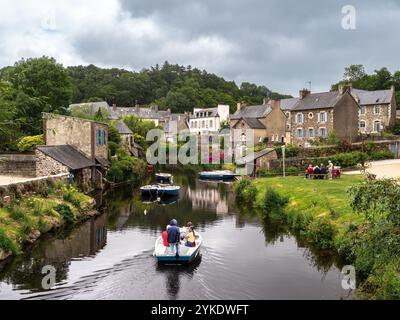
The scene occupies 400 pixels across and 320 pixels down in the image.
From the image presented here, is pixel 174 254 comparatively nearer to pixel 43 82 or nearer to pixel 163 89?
pixel 43 82

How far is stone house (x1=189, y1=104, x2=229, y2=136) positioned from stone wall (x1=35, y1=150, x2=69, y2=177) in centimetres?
6091

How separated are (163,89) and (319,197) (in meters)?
130

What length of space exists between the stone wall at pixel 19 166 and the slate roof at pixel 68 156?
1.60 m

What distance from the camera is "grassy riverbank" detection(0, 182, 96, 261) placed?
63.0ft

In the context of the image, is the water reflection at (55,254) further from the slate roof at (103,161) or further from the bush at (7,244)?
the slate roof at (103,161)

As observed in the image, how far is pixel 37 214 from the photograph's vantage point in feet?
75.8

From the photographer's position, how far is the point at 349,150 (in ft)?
157

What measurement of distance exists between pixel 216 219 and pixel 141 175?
90.9 ft

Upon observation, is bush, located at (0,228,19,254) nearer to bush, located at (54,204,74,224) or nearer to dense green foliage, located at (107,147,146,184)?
bush, located at (54,204,74,224)

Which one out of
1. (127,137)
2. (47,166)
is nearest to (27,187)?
(47,166)

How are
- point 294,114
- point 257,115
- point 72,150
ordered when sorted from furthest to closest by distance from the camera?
point 257,115 → point 294,114 → point 72,150

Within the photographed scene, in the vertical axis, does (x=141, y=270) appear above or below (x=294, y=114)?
below
